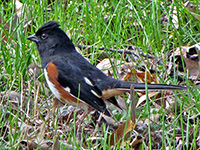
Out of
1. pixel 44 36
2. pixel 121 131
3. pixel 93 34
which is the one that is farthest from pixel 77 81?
pixel 93 34

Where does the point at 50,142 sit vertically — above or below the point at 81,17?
below

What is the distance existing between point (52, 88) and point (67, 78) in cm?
16

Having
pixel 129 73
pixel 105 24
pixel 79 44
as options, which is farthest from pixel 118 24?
pixel 129 73

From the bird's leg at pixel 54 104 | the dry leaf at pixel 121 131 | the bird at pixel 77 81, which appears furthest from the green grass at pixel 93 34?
the dry leaf at pixel 121 131

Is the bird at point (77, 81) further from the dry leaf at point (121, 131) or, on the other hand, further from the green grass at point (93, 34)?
the dry leaf at point (121, 131)

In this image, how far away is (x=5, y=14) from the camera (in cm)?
511

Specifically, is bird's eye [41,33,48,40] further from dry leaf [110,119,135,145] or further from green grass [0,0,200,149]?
dry leaf [110,119,135,145]

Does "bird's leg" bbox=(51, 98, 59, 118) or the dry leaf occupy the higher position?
"bird's leg" bbox=(51, 98, 59, 118)

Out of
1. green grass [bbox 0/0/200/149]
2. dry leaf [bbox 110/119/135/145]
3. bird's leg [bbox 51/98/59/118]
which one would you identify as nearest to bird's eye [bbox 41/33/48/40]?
green grass [bbox 0/0/200/149]

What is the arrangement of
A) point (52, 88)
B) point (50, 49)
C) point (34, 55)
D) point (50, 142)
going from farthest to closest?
point (34, 55) → point (50, 49) → point (52, 88) → point (50, 142)

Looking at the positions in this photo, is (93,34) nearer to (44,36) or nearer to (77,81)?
(44,36)

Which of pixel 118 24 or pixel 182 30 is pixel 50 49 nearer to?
pixel 118 24

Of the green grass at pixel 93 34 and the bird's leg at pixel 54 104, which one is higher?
the green grass at pixel 93 34

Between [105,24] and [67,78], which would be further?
[105,24]
